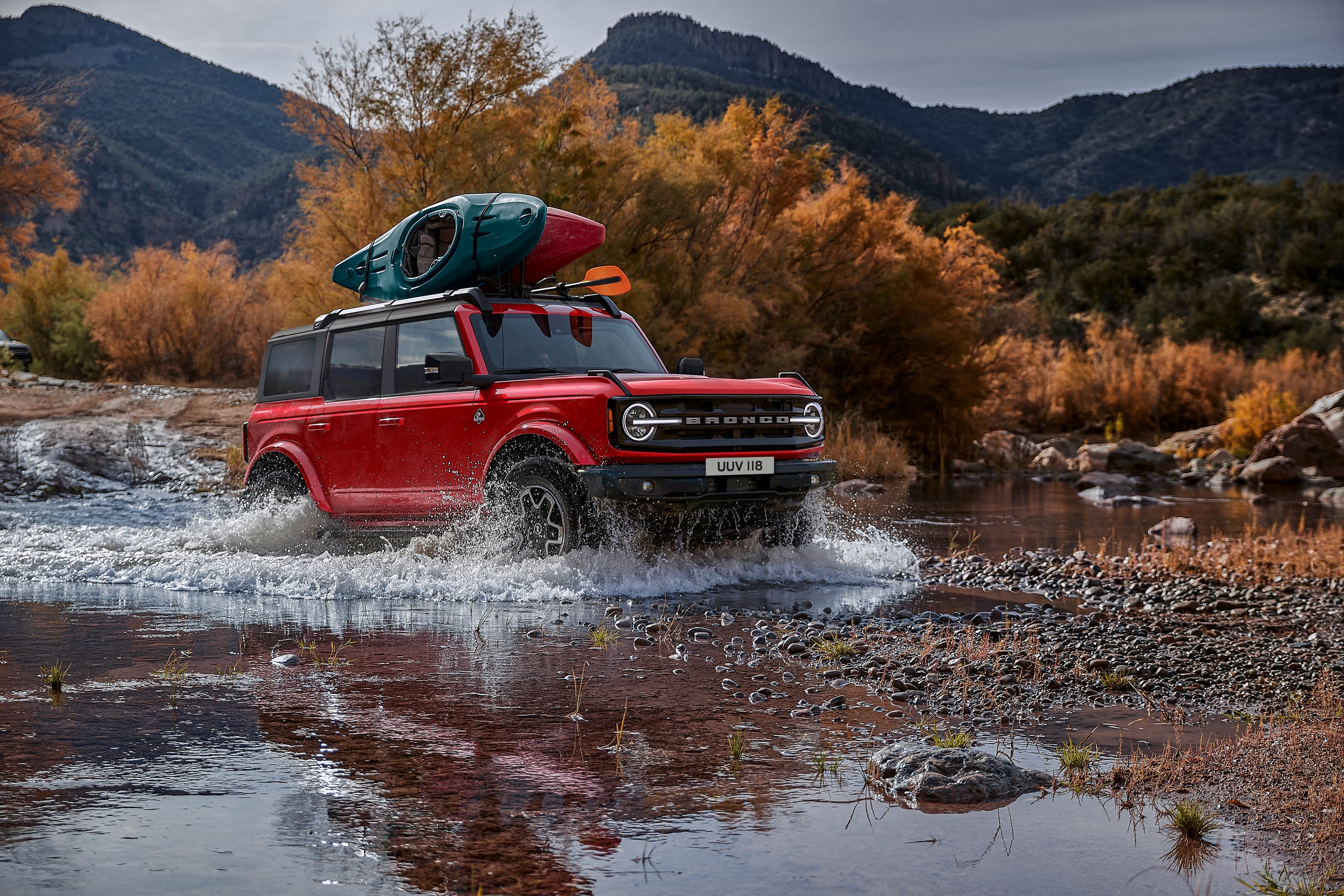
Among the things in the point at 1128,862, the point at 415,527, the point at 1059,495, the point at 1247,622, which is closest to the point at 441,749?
the point at 1128,862

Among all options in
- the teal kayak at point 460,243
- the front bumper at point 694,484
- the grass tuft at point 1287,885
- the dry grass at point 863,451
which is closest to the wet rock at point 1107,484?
the dry grass at point 863,451

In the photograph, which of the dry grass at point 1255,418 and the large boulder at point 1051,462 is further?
the dry grass at point 1255,418

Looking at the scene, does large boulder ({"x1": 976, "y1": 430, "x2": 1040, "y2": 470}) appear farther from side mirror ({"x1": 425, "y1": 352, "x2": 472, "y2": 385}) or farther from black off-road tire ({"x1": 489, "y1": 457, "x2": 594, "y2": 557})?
side mirror ({"x1": 425, "y1": 352, "x2": 472, "y2": 385})

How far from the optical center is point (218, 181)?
104000 millimetres

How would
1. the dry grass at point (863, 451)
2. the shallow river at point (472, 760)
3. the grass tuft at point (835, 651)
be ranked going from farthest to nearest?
the dry grass at point (863, 451) < the grass tuft at point (835, 651) < the shallow river at point (472, 760)

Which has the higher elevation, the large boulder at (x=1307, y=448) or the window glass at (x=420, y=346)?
the window glass at (x=420, y=346)

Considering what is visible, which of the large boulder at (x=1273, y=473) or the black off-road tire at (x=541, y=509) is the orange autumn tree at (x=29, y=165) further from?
the large boulder at (x=1273, y=473)

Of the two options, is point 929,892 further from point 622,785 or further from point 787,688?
point 787,688

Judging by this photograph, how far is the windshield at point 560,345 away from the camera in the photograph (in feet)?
32.0

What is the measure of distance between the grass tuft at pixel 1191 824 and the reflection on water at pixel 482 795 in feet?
0.26

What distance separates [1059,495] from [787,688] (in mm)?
17953

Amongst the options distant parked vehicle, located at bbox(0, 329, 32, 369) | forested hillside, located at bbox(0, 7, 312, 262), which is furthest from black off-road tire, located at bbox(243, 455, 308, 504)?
forested hillside, located at bbox(0, 7, 312, 262)

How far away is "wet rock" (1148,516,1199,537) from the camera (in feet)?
50.1

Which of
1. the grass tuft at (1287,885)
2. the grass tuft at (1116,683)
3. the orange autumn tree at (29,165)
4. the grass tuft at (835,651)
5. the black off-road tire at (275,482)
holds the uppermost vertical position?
Result: the orange autumn tree at (29,165)
